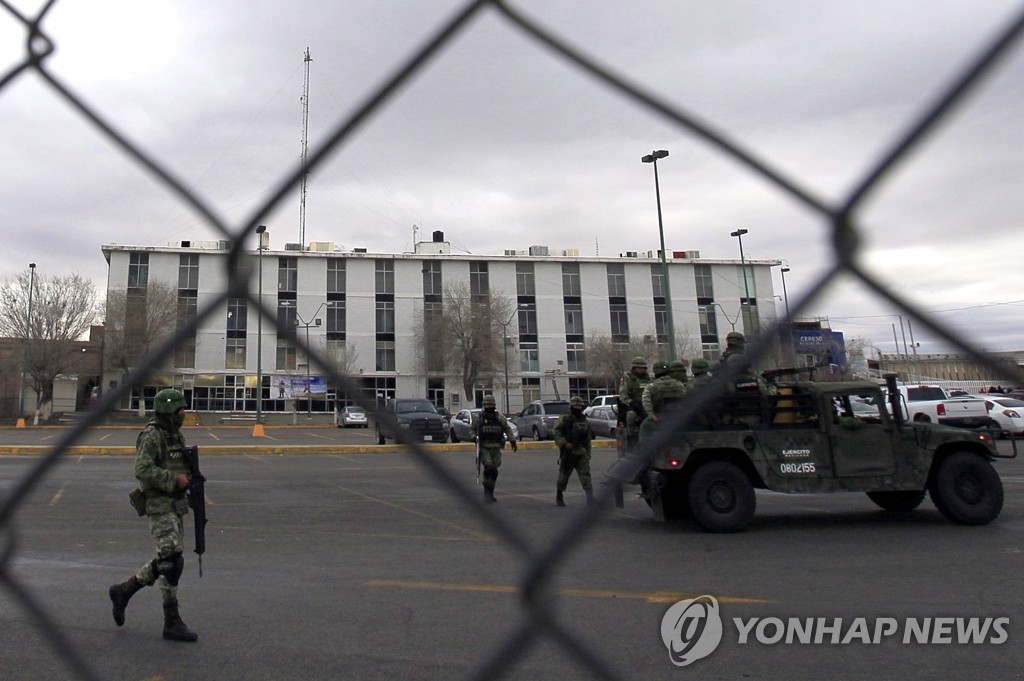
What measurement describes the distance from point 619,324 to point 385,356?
14877 millimetres

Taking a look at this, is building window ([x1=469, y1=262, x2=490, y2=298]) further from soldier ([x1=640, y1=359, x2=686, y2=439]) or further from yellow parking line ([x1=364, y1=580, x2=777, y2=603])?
yellow parking line ([x1=364, y1=580, x2=777, y2=603])

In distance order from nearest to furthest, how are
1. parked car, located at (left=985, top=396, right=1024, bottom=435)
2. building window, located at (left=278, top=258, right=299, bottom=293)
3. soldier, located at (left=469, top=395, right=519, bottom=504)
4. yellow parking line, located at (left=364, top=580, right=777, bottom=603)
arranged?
building window, located at (left=278, top=258, right=299, bottom=293) → yellow parking line, located at (left=364, top=580, right=777, bottom=603) → soldier, located at (left=469, top=395, right=519, bottom=504) → parked car, located at (left=985, top=396, right=1024, bottom=435)

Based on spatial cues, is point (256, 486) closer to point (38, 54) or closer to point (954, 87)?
point (38, 54)

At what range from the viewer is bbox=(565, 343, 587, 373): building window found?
41.5 metres

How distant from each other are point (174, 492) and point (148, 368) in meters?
3.84

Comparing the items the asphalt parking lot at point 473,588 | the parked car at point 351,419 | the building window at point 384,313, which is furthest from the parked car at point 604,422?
the parked car at point 351,419

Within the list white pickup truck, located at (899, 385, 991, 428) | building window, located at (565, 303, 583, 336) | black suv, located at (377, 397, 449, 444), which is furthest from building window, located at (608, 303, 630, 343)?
white pickup truck, located at (899, 385, 991, 428)

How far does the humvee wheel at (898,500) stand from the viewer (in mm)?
8219

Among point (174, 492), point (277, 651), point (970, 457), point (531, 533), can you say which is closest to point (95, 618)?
point (174, 492)

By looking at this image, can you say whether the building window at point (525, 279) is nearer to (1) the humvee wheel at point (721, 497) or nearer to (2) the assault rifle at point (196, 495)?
(1) the humvee wheel at point (721, 497)

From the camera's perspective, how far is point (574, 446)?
9.64 metres

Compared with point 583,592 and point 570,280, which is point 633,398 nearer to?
point 583,592

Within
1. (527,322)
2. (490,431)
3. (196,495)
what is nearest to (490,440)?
(490,431)

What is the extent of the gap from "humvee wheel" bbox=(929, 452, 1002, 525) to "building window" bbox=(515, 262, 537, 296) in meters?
25.9
